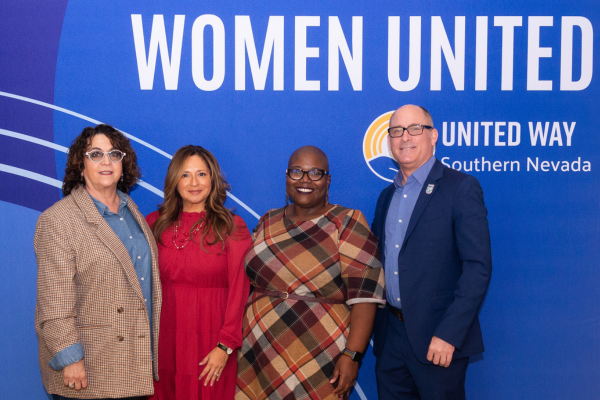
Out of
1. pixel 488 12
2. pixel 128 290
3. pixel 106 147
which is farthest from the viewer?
pixel 488 12

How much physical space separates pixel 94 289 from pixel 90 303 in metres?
0.07

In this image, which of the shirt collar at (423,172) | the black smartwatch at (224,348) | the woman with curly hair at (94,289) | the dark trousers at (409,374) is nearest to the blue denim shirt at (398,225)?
the shirt collar at (423,172)

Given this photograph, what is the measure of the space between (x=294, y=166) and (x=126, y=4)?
5.46 feet

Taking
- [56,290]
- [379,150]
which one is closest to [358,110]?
[379,150]

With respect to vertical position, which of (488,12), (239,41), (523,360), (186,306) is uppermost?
(488,12)

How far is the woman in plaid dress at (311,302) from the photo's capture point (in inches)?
87.9

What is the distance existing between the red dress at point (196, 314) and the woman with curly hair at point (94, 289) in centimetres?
11

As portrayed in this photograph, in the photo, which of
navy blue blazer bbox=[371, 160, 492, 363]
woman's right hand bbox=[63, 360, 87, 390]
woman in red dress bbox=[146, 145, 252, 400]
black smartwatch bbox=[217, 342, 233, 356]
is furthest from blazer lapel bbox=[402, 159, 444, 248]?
woman's right hand bbox=[63, 360, 87, 390]

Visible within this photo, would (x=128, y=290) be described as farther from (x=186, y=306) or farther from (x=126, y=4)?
(x=126, y=4)

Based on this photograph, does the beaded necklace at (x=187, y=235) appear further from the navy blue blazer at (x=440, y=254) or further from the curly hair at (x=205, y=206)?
the navy blue blazer at (x=440, y=254)

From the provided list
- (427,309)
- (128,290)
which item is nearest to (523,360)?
(427,309)

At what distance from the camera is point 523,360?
2.95 metres

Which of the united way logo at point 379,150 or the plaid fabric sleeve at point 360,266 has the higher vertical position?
the united way logo at point 379,150

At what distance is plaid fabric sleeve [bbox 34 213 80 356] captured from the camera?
1.93m
